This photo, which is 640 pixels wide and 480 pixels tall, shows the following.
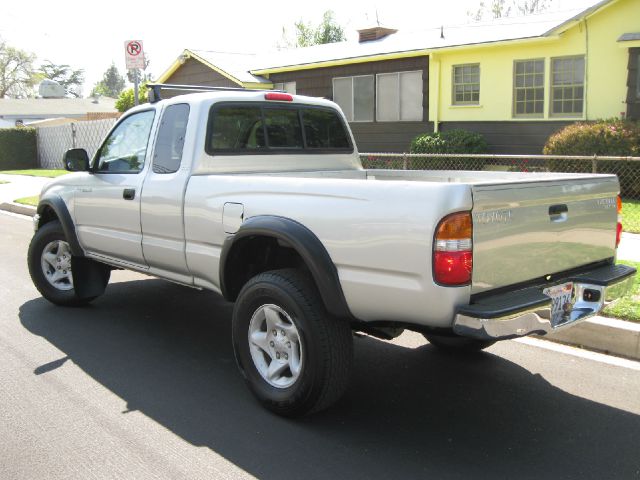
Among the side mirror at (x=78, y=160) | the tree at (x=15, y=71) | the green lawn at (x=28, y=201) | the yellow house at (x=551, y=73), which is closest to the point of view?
the side mirror at (x=78, y=160)

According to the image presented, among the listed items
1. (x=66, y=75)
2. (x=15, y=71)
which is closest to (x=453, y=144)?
(x=15, y=71)

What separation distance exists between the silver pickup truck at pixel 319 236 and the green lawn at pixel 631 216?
5086 mm

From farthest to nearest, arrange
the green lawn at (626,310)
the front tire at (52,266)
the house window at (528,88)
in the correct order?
the house window at (528,88) < the front tire at (52,266) < the green lawn at (626,310)

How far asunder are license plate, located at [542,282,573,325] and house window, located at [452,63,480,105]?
14.6 m

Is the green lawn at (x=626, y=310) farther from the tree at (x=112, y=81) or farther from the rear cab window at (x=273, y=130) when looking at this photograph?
the tree at (x=112, y=81)

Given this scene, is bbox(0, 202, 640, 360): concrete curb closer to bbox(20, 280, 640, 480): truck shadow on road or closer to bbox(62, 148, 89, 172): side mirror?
bbox(20, 280, 640, 480): truck shadow on road

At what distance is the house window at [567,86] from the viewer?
15.6 m

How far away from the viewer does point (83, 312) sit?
634cm

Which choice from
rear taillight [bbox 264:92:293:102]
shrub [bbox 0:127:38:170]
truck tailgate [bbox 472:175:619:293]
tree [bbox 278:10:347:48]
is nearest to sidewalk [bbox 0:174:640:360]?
truck tailgate [bbox 472:175:619:293]

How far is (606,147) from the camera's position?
12969mm

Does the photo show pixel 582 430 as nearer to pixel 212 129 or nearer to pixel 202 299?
pixel 212 129

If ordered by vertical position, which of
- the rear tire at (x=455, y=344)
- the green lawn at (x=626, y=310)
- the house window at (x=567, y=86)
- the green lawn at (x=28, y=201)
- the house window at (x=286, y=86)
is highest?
the house window at (x=286, y=86)

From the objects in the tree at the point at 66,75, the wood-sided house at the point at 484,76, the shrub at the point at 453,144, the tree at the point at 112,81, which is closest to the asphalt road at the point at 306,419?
the shrub at the point at 453,144

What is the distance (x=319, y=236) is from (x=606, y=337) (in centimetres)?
278
